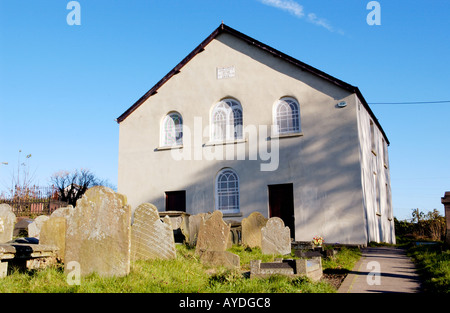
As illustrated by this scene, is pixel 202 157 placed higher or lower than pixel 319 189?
higher

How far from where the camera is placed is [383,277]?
8.70 meters

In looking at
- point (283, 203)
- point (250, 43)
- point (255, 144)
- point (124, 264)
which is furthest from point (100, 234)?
point (250, 43)

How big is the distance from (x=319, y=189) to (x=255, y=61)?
22.3ft

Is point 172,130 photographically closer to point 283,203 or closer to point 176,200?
point 176,200

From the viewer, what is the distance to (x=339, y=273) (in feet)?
30.3

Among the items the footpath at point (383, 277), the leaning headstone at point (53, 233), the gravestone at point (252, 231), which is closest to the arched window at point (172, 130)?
the gravestone at point (252, 231)

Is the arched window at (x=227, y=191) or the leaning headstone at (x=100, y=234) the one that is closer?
the leaning headstone at (x=100, y=234)

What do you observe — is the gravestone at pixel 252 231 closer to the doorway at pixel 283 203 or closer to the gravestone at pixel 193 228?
the gravestone at pixel 193 228

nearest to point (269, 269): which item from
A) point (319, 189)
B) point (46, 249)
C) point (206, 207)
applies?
point (46, 249)

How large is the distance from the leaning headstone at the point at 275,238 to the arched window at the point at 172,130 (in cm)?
859

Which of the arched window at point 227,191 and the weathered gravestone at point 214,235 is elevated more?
the arched window at point 227,191

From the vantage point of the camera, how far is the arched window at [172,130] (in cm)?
2008

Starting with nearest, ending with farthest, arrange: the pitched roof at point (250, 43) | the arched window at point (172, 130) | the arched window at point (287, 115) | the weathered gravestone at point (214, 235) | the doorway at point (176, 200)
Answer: the weathered gravestone at point (214, 235), the pitched roof at point (250, 43), the arched window at point (287, 115), the doorway at point (176, 200), the arched window at point (172, 130)
